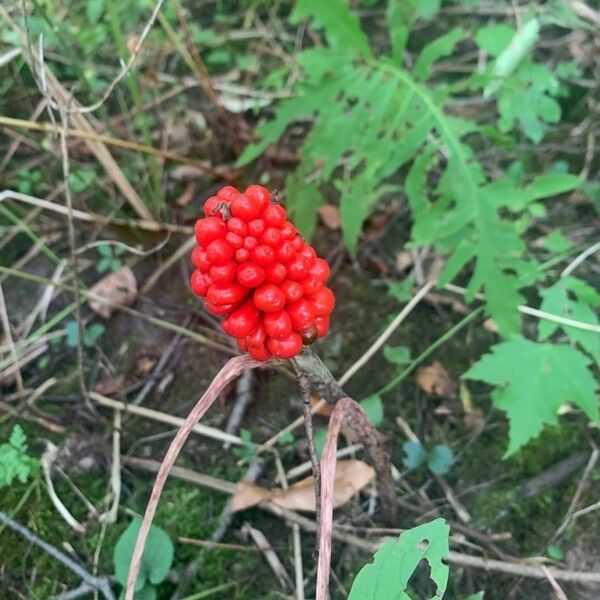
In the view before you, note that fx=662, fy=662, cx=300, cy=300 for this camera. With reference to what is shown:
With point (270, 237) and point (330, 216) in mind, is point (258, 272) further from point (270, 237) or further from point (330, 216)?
point (330, 216)

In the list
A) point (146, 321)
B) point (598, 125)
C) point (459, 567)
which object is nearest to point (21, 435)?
→ point (146, 321)

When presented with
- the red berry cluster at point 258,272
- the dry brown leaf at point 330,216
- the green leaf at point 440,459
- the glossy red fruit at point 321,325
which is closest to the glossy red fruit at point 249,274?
the red berry cluster at point 258,272

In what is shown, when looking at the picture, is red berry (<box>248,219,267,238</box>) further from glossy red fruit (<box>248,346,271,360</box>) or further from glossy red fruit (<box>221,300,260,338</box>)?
glossy red fruit (<box>248,346,271,360</box>)

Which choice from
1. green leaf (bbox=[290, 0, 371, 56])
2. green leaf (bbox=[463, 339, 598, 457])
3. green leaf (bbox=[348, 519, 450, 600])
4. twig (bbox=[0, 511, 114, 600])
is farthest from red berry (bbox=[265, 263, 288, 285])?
green leaf (bbox=[290, 0, 371, 56])

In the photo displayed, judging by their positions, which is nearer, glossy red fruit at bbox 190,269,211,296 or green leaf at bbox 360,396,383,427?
glossy red fruit at bbox 190,269,211,296

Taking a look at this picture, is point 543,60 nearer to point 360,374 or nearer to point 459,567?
point 360,374

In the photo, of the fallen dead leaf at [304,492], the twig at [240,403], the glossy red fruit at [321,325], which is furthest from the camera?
the twig at [240,403]

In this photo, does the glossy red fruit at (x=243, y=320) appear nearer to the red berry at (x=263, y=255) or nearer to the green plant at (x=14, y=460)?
the red berry at (x=263, y=255)
